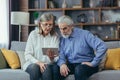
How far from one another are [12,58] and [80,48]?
1072 mm

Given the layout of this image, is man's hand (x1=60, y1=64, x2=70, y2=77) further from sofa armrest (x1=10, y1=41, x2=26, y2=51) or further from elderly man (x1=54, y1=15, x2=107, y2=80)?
sofa armrest (x1=10, y1=41, x2=26, y2=51)

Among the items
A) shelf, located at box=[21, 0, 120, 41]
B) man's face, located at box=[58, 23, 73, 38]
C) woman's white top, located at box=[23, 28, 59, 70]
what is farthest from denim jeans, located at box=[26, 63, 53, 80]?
shelf, located at box=[21, 0, 120, 41]

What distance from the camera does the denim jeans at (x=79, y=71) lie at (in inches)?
121

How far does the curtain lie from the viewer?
5.82 m

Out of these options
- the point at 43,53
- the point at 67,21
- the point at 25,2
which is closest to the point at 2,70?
the point at 43,53

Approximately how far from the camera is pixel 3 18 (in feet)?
19.2

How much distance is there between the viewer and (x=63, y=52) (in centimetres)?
344

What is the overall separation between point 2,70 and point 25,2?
280 cm

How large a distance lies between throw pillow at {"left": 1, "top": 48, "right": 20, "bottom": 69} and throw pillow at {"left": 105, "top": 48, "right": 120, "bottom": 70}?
1206 millimetres

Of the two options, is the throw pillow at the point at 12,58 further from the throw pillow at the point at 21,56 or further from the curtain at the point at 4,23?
the curtain at the point at 4,23

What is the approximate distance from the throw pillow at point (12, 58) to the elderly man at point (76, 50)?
2.48 feet

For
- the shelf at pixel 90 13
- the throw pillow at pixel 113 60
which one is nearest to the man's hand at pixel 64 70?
the throw pillow at pixel 113 60

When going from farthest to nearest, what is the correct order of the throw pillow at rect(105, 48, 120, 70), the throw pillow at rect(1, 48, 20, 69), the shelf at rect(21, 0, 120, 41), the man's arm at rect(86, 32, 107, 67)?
the shelf at rect(21, 0, 120, 41), the throw pillow at rect(1, 48, 20, 69), the throw pillow at rect(105, 48, 120, 70), the man's arm at rect(86, 32, 107, 67)

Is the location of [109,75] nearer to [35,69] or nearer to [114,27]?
[35,69]
